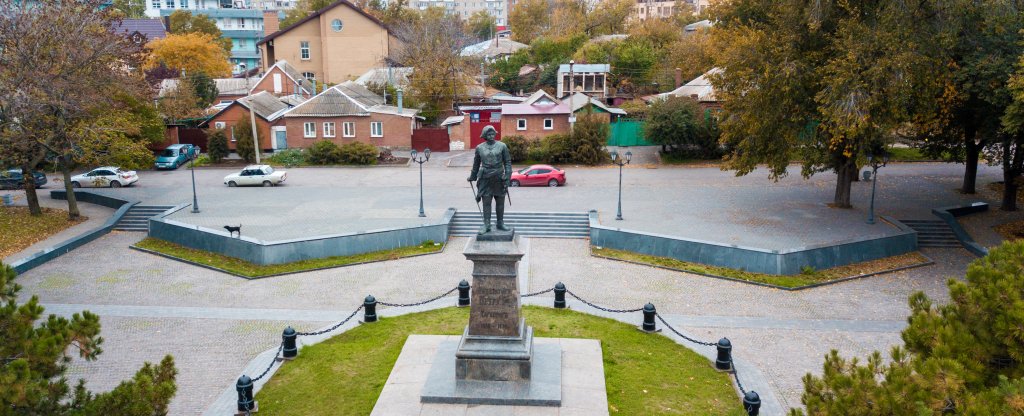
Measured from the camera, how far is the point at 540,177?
1312 inches

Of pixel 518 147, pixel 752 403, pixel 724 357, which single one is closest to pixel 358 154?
pixel 518 147

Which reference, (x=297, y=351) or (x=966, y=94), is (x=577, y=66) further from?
(x=297, y=351)

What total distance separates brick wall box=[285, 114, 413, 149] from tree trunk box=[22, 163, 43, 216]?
15693 mm

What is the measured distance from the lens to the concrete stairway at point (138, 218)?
90.6 ft

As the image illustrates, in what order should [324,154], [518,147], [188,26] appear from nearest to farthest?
[518,147] → [324,154] → [188,26]

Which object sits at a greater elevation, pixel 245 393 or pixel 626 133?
pixel 626 133

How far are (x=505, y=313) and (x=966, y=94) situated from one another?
17439 mm

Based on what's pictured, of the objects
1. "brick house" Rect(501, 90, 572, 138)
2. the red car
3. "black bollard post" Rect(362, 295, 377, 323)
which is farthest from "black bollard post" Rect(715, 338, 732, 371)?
"brick house" Rect(501, 90, 572, 138)

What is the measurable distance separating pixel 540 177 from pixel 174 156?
2202cm

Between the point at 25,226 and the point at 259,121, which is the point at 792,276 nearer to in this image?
the point at 25,226

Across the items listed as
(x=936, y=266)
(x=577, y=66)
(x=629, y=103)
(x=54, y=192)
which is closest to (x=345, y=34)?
(x=577, y=66)

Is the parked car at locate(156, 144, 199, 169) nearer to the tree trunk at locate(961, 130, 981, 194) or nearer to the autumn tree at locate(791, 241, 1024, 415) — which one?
the tree trunk at locate(961, 130, 981, 194)

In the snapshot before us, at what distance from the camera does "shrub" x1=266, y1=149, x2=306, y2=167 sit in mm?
40656

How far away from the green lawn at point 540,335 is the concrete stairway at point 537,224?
8515 mm
